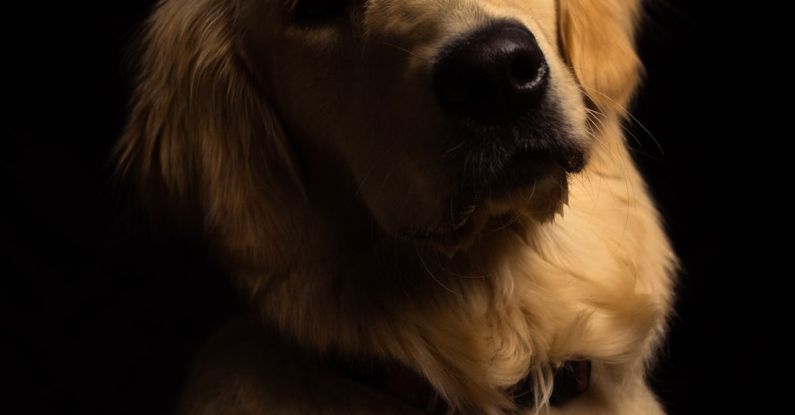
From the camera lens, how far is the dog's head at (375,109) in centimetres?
164

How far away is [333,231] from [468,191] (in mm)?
363

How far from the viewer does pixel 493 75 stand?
1.57 m

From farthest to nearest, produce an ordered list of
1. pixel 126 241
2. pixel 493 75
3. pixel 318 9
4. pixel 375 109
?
1. pixel 126 241
2. pixel 318 9
3. pixel 375 109
4. pixel 493 75

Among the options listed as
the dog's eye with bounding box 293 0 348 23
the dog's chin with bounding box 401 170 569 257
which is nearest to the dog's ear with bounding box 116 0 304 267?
the dog's eye with bounding box 293 0 348 23

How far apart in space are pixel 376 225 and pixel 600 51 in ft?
1.72

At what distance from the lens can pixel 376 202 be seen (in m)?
1.83

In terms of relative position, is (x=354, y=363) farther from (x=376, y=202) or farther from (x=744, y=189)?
(x=744, y=189)

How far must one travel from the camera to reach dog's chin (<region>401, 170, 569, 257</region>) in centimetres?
172

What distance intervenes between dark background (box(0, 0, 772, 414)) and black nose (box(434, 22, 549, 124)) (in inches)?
47.2

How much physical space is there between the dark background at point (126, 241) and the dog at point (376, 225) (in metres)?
0.78

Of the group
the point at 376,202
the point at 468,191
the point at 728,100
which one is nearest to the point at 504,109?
the point at 468,191

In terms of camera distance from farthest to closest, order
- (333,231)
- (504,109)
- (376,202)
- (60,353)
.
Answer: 1. (60,353)
2. (333,231)
3. (376,202)
4. (504,109)

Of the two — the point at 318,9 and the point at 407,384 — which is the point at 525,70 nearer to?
the point at 318,9

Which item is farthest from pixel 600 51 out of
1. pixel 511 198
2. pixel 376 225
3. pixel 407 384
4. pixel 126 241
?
pixel 126 241
